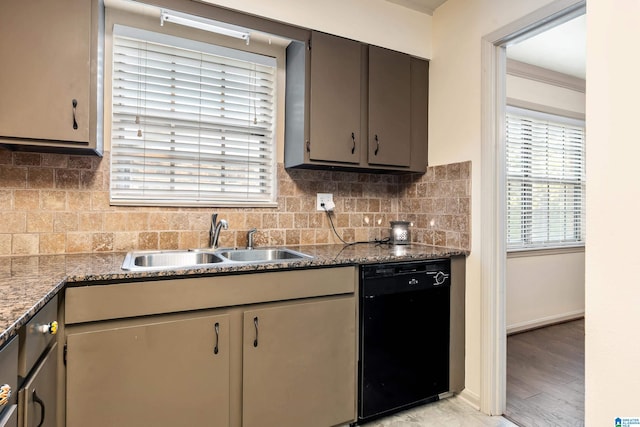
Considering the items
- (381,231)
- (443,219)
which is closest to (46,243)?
(381,231)

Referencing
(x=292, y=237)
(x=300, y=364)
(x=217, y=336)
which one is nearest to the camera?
(x=217, y=336)

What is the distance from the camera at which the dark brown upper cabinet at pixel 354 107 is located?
6.96 ft

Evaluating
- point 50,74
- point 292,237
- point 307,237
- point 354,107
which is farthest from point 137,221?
point 354,107

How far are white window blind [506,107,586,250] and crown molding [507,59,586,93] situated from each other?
1.11ft

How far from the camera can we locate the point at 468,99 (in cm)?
221

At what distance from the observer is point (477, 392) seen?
2121 millimetres

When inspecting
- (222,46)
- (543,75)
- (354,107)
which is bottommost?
(354,107)

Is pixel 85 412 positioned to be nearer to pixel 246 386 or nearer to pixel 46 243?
pixel 246 386

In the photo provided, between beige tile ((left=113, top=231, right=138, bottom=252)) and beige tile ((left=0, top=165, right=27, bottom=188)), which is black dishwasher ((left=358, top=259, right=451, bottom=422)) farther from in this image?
beige tile ((left=0, top=165, right=27, bottom=188))

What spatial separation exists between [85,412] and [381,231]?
2.07 meters

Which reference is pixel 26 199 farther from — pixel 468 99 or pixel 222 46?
pixel 468 99
